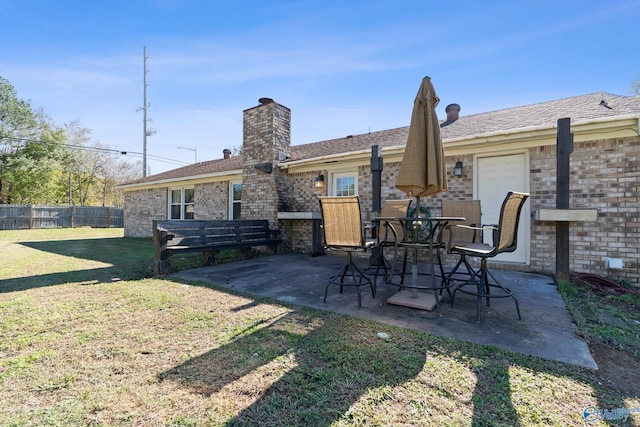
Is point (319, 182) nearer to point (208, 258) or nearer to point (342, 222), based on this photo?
point (208, 258)

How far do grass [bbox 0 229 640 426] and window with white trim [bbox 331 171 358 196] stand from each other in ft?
15.2

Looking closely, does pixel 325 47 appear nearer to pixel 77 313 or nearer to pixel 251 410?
pixel 77 313

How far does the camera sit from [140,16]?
8148 millimetres

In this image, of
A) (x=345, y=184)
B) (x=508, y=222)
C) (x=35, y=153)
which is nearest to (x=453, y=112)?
(x=345, y=184)

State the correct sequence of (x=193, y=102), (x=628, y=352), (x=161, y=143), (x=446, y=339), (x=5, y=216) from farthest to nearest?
(x=161, y=143)
(x=193, y=102)
(x=5, y=216)
(x=446, y=339)
(x=628, y=352)

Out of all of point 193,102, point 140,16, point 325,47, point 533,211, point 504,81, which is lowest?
point 533,211

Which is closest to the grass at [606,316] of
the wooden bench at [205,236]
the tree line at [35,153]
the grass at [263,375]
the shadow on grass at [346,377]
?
the grass at [263,375]

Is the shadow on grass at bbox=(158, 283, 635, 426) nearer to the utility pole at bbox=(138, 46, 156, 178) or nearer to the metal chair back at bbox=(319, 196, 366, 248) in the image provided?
A: the metal chair back at bbox=(319, 196, 366, 248)

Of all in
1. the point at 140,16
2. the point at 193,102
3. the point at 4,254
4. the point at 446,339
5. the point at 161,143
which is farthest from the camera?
the point at 161,143

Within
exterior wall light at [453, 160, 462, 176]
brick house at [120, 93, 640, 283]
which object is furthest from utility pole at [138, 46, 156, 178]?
exterior wall light at [453, 160, 462, 176]

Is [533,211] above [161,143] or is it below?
below

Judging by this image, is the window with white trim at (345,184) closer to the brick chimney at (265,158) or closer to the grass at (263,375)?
the brick chimney at (265,158)

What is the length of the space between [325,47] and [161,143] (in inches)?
814

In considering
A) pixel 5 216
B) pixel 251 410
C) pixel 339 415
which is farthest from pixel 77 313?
pixel 5 216
